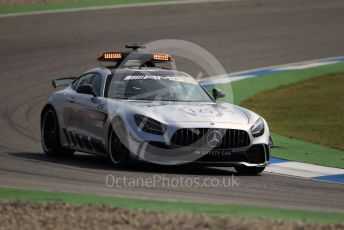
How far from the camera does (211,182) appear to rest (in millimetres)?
11352

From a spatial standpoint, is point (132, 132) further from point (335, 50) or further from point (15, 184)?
point (335, 50)

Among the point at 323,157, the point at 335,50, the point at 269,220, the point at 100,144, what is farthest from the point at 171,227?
the point at 335,50

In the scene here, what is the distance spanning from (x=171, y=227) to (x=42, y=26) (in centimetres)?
1930

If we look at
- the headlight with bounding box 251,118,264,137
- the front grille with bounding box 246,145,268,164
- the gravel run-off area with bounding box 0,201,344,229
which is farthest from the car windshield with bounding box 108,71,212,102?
the gravel run-off area with bounding box 0,201,344,229

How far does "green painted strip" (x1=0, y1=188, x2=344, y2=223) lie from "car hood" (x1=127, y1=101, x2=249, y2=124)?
2.72 meters

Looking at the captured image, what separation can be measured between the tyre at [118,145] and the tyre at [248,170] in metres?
1.39

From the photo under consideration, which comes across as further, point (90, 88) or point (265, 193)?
point (90, 88)

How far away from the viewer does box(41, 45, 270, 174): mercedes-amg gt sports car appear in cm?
1196

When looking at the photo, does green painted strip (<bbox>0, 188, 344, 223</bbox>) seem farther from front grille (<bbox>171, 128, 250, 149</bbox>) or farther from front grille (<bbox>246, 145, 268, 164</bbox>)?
front grille (<bbox>246, 145, 268, 164</bbox>)

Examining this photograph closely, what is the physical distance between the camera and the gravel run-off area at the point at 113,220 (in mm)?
7898

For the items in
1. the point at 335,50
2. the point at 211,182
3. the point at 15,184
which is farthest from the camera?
the point at 335,50

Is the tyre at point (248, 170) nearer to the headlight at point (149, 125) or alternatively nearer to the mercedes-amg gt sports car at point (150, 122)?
the mercedes-amg gt sports car at point (150, 122)

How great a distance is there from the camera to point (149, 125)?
12031 mm

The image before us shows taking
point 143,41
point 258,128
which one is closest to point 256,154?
Answer: point 258,128
